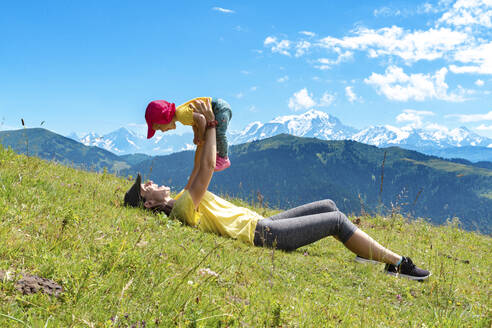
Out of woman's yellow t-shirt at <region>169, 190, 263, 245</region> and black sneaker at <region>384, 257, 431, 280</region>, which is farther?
woman's yellow t-shirt at <region>169, 190, 263, 245</region>

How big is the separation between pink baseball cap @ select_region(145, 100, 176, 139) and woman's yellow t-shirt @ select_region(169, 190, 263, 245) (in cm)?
140

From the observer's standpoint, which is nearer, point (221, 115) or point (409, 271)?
point (409, 271)

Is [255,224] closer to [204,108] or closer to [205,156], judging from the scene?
[205,156]

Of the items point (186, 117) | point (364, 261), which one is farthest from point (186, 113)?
point (364, 261)

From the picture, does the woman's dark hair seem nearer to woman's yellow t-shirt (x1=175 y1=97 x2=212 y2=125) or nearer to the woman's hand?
woman's yellow t-shirt (x1=175 y1=97 x2=212 y2=125)

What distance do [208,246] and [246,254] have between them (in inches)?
25.4

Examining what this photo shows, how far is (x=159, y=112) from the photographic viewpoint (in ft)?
20.7

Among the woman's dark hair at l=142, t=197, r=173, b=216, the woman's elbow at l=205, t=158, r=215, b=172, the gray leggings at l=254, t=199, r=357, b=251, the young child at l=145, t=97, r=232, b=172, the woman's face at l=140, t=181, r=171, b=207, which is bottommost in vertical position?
the gray leggings at l=254, t=199, r=357, b=251

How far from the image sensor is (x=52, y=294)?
268 centimetres

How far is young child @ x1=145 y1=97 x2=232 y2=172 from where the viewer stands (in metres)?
6.29

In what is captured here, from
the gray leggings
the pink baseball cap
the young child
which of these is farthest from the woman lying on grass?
the pink baseball cap

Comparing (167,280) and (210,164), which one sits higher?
(210,164)

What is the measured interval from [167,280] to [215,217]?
327cm

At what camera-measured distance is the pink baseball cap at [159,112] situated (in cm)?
629
